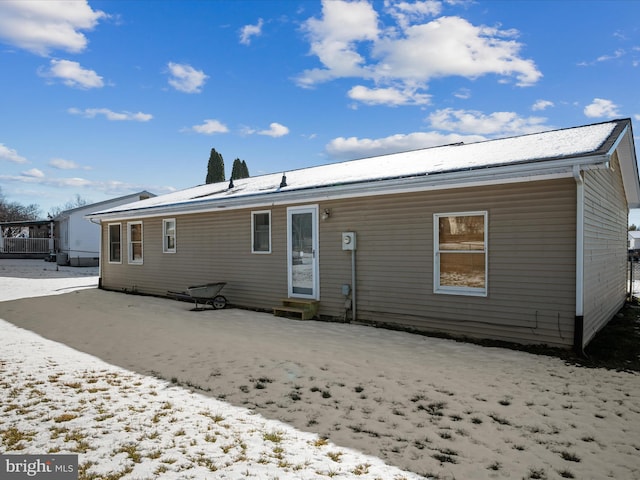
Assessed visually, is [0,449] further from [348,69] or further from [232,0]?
[348,69]

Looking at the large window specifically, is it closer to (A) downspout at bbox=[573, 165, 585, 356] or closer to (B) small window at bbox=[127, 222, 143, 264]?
(A) downspout at bbox=[573, 165, 585, 356]

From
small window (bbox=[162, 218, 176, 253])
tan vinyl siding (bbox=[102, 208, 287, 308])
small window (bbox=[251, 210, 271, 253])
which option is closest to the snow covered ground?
tan vinyl siding (bbox=[102, 208, 287, 308])

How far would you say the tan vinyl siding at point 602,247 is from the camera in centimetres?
658

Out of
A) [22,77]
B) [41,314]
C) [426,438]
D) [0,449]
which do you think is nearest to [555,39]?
[426,438]

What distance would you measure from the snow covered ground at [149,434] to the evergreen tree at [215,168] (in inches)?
1412

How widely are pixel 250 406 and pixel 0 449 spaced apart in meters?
2.03

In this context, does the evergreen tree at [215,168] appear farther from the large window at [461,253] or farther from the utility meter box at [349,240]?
the large window at [461,253]

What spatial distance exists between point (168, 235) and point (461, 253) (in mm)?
9437

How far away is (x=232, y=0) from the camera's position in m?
11.3

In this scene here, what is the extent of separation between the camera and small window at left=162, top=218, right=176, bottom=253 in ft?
42.3

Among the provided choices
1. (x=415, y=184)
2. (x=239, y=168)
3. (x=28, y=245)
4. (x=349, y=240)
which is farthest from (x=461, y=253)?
(x=239, y=168)

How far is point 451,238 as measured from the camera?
290 inches

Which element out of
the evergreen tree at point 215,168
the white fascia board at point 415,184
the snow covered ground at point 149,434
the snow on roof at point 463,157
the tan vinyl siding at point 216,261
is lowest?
the snow covered ground at point 149,434

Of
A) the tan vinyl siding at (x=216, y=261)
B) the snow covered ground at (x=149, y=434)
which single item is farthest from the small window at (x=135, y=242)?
the snow covered ground at (x=149, y=434)
